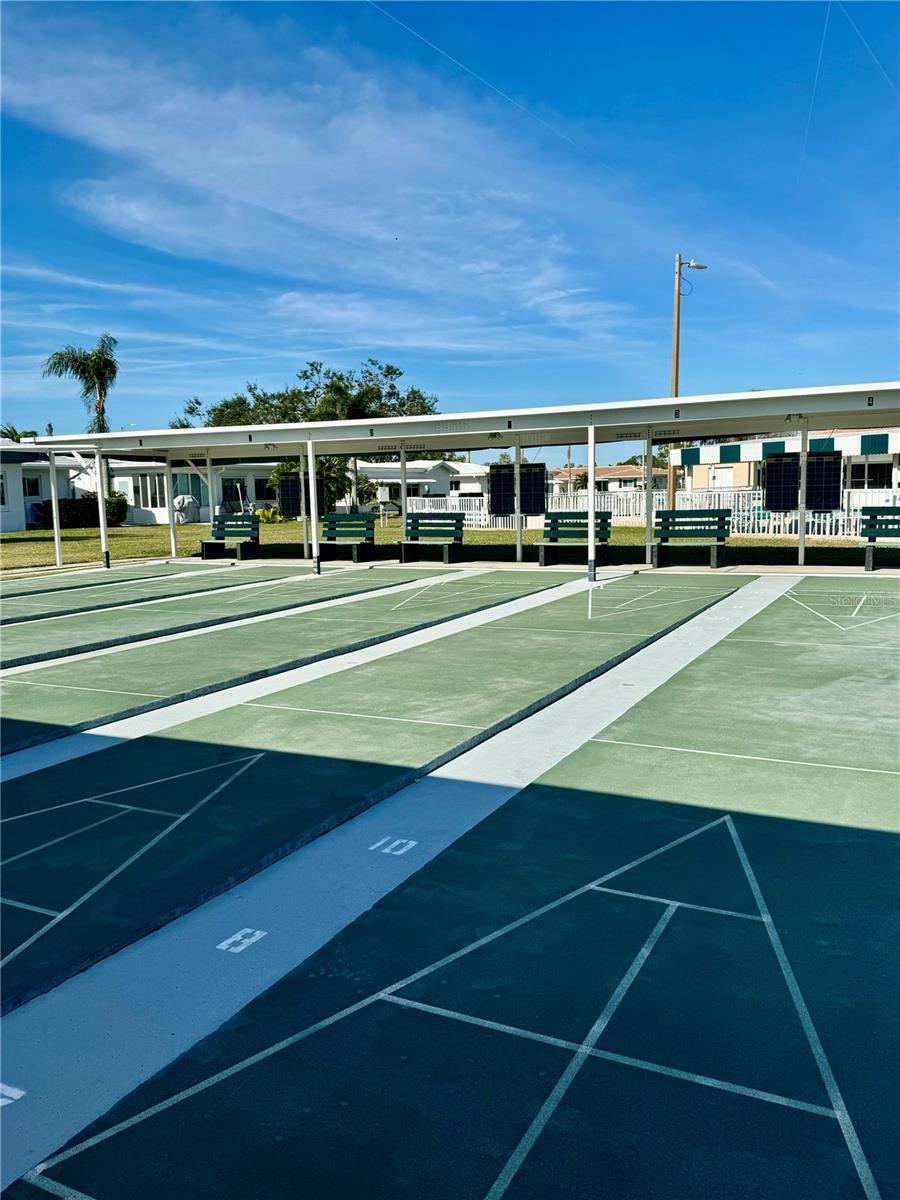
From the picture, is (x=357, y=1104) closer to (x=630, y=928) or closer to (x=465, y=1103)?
(x=465, y=1103)

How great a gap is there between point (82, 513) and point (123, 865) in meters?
39.2

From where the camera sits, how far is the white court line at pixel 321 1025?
98.9 inches

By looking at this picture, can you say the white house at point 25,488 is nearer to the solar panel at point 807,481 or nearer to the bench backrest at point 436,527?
the bench backrest at point 436,527

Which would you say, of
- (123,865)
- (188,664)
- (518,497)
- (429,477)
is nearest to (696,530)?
(518,497)

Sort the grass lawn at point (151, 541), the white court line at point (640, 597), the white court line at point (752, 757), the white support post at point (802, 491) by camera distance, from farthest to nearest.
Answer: the grass lawn at point (151, 541) → the white support post at point (802, 491) → the white court line at point (640, 597) → the white court line at point (752, 757)

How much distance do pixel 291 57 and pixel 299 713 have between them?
12.4 m

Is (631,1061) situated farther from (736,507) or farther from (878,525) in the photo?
(736,507)

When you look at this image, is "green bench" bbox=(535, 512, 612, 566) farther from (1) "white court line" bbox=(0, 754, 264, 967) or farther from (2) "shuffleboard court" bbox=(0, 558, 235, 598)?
(1) "white court line" bbox=(0, 754, 264, 967)

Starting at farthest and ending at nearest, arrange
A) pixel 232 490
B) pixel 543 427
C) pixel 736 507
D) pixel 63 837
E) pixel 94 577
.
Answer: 1. pixel 232 490
2. pixel 736 507
3. pixel 94 577
4. pixel 543 427
5. pixel 63 837

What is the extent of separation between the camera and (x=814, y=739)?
6199 mm

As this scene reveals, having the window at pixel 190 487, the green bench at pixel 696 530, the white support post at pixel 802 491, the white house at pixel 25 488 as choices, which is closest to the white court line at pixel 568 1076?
the green bench at pixel 696 530

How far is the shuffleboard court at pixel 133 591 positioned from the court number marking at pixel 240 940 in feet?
32.2

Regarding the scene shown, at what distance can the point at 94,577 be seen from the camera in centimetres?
1830

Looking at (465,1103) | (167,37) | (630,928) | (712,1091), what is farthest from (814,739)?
(167,37)
